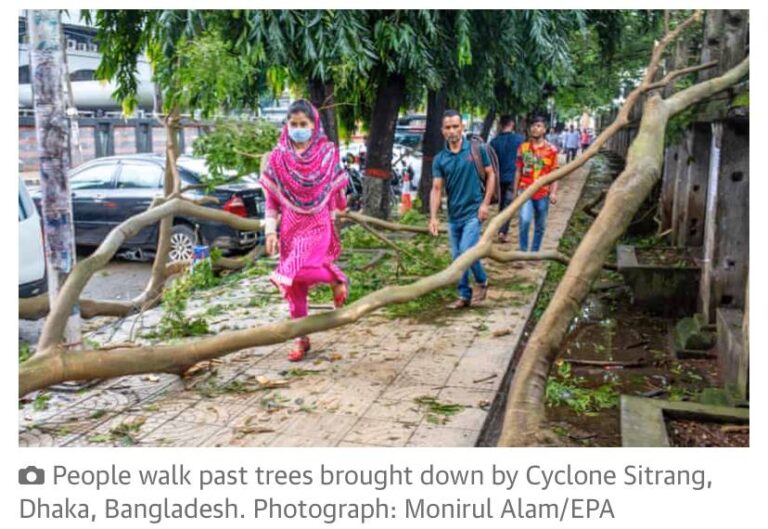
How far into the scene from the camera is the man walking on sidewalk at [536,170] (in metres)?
8.50

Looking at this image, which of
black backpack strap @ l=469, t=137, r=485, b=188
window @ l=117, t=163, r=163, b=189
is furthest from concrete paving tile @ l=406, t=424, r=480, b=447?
window @ l=117, t=163, r=163, b=189

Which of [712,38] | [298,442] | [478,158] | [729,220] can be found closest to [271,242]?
[298,442]

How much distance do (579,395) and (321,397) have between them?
1.92 metres

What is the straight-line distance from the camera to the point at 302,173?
5191mm

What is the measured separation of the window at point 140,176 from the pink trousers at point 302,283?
5.39 metres

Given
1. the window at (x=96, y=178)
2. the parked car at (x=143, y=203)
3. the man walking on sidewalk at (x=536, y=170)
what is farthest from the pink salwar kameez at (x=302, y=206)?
the window at (x=96, y=178)

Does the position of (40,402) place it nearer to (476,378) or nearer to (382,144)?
(476,378)

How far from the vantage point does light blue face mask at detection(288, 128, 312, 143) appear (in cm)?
509

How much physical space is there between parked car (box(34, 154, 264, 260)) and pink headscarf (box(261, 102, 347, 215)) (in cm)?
458

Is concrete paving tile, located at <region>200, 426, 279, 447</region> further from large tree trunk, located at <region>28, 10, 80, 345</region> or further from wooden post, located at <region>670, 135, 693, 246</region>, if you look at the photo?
wooden post, located at <region>670, 135, 693, 246</region>

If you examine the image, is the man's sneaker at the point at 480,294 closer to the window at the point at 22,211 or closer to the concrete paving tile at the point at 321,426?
the concrete paving tile at the point at 321,426

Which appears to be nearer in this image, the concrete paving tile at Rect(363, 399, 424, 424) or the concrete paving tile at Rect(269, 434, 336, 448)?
the concrete paving tile at Rect(269, 434, 336, 448)
